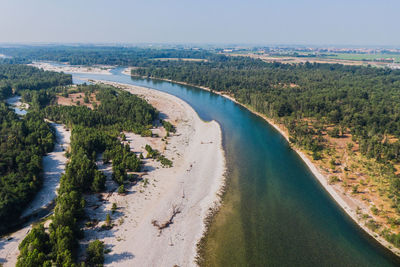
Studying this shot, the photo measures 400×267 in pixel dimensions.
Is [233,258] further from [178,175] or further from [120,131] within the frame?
[120,131]

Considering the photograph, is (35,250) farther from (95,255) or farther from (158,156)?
(158,156)

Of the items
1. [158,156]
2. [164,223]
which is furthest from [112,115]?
[164,223]

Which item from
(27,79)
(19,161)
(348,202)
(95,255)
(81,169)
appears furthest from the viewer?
(27,79)

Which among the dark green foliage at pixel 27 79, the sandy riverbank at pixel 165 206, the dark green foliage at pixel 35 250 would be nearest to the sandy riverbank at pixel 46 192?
the dark green foliage at pixel 35 250

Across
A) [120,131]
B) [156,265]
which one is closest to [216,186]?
[156,265]

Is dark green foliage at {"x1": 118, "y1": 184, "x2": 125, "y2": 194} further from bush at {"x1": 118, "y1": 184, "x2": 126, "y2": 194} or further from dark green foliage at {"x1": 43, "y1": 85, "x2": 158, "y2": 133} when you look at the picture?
dark green foliage at {"x1": 43, "y1": 85, "x2": 158, "y2": 133}

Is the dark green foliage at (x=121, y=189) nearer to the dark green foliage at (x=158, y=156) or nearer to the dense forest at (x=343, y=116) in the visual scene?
the dark green foliage at (x=158, y=156)
